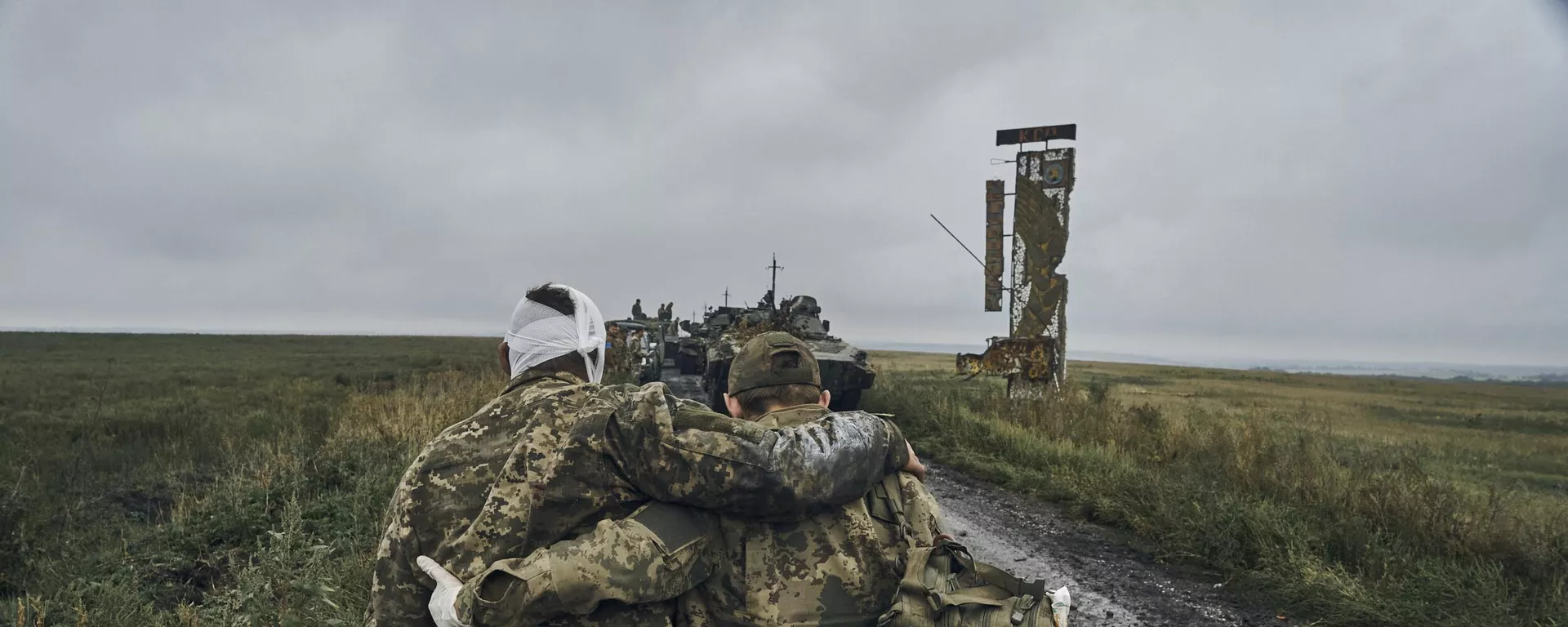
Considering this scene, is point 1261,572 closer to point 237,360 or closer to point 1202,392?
point 1202,392

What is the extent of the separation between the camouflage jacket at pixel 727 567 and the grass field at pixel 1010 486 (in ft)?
5.17

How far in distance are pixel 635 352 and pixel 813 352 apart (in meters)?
10.9

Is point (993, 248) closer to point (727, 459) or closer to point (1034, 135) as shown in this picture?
point (1034, 135)

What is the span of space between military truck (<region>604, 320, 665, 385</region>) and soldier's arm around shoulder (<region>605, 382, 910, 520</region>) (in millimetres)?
17284

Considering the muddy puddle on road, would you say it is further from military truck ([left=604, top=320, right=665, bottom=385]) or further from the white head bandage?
military truck ([left=604, top=320, right=665, bottom=385])

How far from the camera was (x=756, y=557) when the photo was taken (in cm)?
215

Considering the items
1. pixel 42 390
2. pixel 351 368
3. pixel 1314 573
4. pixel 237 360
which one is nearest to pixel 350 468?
pixel 1314 573

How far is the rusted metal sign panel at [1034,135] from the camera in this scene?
31.9 ft

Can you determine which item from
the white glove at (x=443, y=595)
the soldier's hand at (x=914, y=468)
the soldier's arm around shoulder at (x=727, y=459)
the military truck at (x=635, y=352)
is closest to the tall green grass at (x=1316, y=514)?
the soldier's hand at (x=914, y=468)

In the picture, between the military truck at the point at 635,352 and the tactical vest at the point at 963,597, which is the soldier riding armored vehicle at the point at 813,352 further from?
the tactical vest at the point at 963,597

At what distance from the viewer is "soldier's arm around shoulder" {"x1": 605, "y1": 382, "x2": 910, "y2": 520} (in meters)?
1.93

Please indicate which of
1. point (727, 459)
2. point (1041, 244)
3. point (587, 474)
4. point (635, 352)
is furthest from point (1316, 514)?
point (635, 352)

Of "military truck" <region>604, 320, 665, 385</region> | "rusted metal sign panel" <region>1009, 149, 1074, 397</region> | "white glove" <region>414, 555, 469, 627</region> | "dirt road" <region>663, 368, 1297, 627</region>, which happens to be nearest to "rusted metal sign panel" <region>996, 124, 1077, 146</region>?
"rusted metal sign panel" <region>1009, 149, 1074, 397</region>

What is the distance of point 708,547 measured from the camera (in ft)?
6.93
